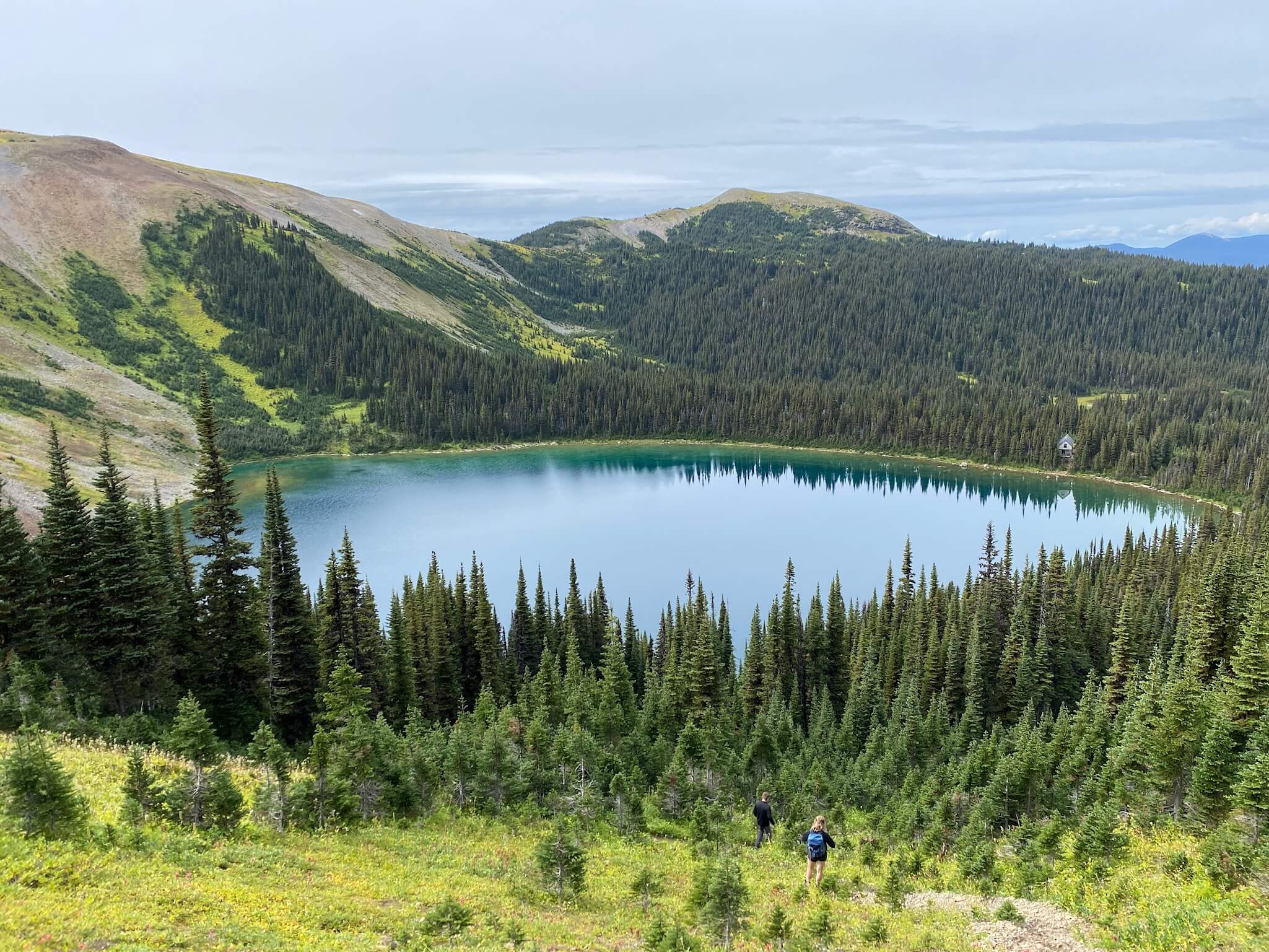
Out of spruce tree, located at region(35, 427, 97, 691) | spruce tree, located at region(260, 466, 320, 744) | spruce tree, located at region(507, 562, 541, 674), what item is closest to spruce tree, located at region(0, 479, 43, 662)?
spruce tree, located at region(35, 427, 97, 691)

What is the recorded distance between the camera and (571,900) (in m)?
19.5

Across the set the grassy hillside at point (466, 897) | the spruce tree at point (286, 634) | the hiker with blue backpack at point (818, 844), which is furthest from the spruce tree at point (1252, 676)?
the spruce tree at point (286, 634)

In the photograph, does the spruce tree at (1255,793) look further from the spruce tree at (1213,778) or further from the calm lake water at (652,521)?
the calm lake water at (652,521)

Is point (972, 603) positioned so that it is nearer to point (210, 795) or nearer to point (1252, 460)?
point (210, 795)

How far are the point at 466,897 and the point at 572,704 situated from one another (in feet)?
90.7

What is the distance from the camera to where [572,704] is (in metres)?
46.1

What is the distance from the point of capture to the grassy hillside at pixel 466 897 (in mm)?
14148

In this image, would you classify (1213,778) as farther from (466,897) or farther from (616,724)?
(616,724)

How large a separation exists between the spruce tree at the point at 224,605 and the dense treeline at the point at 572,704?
0.14m

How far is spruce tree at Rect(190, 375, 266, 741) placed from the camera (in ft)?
128

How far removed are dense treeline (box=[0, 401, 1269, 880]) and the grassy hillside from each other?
1947 mm

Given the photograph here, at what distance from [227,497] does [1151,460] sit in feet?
687

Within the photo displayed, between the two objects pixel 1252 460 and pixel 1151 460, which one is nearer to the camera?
pixel 1252 460

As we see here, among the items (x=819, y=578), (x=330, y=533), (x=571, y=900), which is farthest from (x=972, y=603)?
(x=330, y=533)
